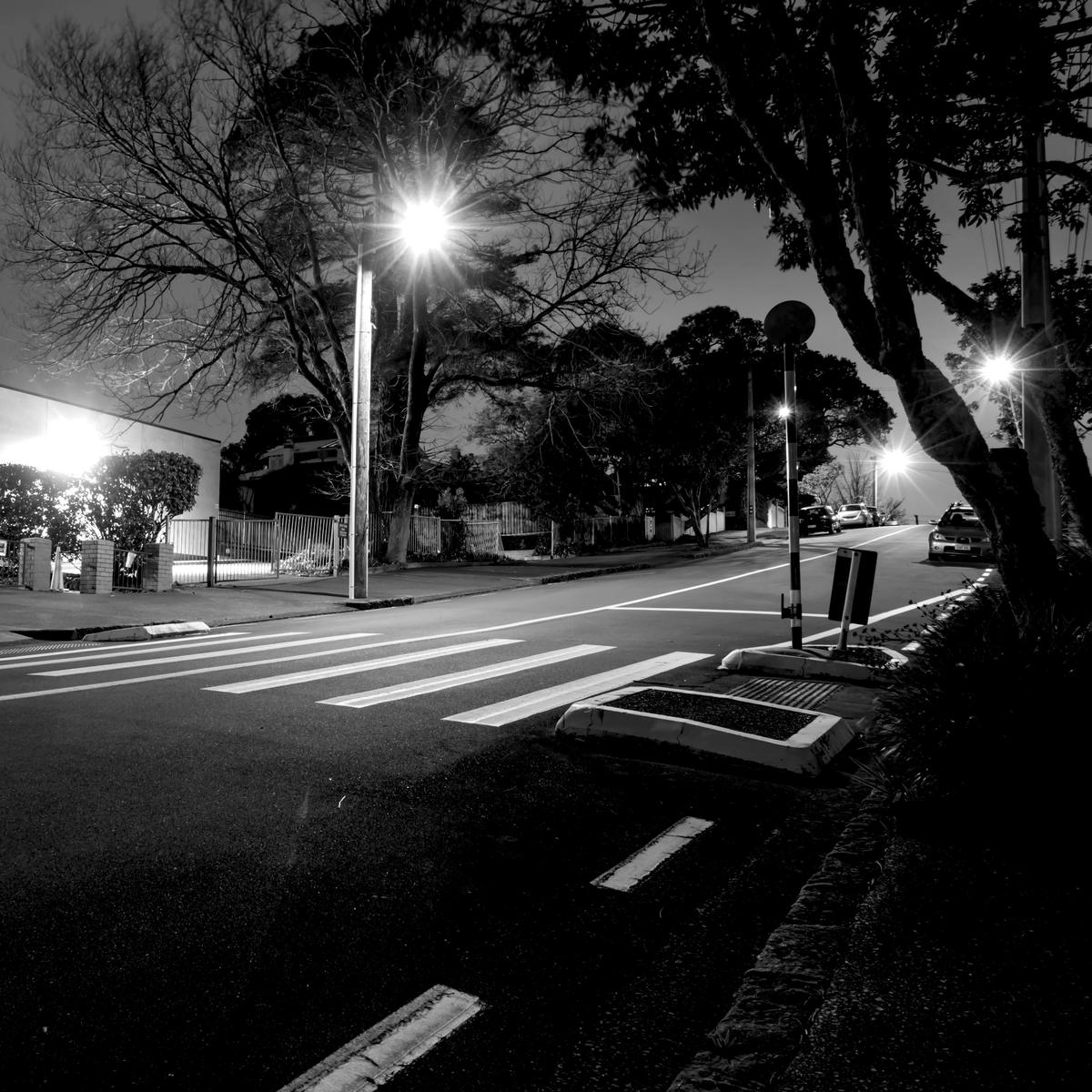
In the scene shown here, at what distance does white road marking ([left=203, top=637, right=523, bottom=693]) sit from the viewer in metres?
7.28

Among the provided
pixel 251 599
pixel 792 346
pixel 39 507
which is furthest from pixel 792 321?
pixel 39 507

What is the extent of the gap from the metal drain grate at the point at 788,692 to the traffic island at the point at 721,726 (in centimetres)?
53

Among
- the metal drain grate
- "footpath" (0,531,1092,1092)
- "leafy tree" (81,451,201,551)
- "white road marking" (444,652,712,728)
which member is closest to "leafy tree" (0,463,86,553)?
"leafy tree" (81,451,201,551)

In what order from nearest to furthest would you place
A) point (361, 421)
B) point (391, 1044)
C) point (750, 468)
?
point (391, 1044)
point (361, 421)
point (750, 468)

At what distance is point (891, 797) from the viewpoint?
4.01 m

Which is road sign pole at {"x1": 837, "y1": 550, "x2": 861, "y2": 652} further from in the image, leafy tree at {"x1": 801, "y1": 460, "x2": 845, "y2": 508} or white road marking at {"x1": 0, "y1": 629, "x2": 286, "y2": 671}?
leafy tree at {"x1": 801, "y1": 460, "x2": 845, "y2": 508}

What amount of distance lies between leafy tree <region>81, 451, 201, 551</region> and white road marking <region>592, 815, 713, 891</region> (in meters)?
16.2

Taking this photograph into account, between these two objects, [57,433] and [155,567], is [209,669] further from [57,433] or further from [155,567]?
[57,433]

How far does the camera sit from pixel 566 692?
7.11 metres

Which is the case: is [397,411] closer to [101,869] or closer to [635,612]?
[635,612]

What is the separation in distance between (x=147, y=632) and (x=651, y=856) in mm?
10226

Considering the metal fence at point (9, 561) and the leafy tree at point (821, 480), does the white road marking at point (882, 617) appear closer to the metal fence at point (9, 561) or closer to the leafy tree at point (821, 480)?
the metal fence at point (9, 561)

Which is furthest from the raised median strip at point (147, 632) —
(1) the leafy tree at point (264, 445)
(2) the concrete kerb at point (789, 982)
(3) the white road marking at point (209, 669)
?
(1) the leafy tree at point (264, 445)

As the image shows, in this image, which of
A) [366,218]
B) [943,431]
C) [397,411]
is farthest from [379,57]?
[943,431]
